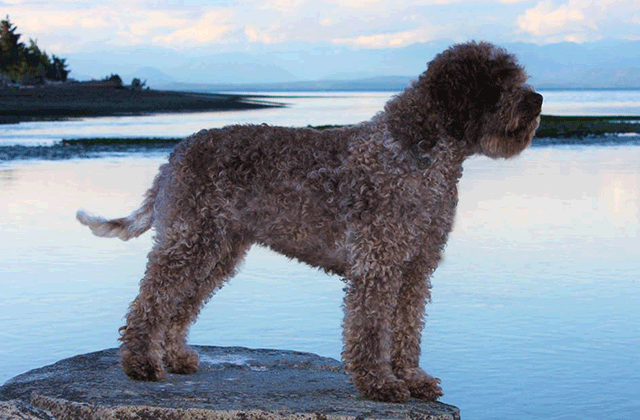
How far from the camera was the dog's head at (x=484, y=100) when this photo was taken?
19.6 ft

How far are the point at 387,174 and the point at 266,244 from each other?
0.96 meters

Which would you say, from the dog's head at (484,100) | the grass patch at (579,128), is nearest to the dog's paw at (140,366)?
the dog's head at (484,100)

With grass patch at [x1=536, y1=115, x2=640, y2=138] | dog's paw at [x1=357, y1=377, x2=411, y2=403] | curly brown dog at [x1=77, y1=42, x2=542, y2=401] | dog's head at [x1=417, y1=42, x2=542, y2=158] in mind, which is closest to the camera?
dog's head at [x1=417, y1=42, x2=542, y2=158]

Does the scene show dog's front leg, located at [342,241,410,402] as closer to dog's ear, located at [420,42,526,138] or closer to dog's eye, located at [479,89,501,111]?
dog's ear, located at [420,42,526,138]

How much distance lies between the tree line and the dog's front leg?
93.8 metres

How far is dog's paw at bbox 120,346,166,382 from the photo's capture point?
6.64 meters

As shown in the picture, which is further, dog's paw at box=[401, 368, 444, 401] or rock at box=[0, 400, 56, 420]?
dog's paw at box=[401, 368, 444, 401]

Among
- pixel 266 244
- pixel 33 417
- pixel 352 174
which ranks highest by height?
pixel 352 174

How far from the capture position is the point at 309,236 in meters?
6.33

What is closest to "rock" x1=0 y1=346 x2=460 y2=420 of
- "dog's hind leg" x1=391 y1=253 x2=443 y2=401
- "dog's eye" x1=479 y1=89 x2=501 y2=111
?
"dog's hind leg" x1=391 y1=253 x2=443 y2=401

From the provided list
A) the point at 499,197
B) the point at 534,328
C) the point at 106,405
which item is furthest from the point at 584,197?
the point at 106,405

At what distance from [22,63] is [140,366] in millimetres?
102271

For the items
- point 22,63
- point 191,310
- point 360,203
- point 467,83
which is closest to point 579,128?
point 191,310

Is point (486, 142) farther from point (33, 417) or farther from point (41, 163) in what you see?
point (41, 163)
